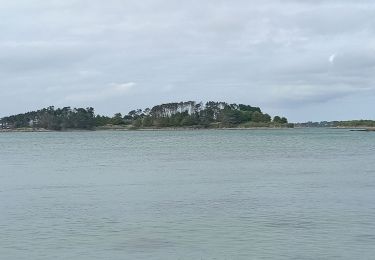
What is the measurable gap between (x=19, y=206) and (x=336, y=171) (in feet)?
72.4

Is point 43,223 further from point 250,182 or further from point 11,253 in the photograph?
point 250,182

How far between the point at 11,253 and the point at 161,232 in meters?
4.25

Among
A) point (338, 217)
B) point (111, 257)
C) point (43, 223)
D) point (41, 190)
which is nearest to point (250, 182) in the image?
point (41, 190)

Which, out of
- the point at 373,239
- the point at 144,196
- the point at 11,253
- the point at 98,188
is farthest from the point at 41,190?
the point at 373,239

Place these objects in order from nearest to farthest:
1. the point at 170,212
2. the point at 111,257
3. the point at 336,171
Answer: the point at 111,257 < the point at 170,212 < the point at 336,171

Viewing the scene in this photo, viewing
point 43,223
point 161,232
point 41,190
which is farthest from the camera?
point 41,190

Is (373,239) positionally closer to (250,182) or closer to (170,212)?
(170,212)

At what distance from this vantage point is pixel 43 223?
1994cm

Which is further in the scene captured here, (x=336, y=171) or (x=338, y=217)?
(x=336, y=171)

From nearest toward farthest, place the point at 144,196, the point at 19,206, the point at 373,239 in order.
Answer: the point at 373,239 → the point at 19,206 → the point at 144,196

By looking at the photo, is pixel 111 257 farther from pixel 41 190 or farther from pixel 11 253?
pixel 41 190

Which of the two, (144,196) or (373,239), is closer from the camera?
(373,239)

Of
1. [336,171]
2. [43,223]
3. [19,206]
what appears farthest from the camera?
[336,171]

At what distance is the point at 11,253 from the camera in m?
15.9
